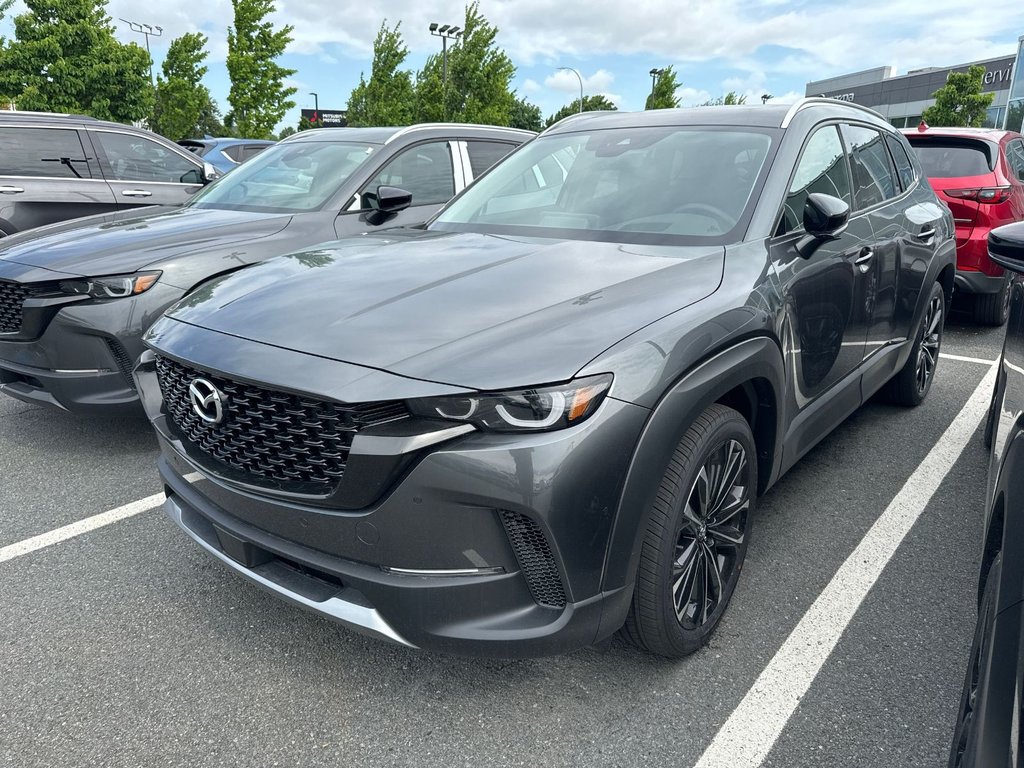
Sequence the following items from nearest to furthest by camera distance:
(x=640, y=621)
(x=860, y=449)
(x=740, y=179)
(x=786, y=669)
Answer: (x=640, y=621) < (x=786, y=669) < (x=740, y=179) < (x=860, y=449)

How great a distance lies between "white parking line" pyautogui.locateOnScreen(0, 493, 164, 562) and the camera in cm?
303

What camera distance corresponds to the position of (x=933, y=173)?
648 cm

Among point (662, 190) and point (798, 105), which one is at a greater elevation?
point (798, 105)

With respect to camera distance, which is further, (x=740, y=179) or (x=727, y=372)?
(x=740, y=179)

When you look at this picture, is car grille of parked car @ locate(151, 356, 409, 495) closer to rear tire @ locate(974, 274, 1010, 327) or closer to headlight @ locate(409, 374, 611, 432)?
headlight @ locate(409, 374, 611, 432)

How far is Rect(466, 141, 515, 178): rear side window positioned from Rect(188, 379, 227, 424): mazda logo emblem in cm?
366

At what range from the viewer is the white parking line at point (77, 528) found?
119 inches

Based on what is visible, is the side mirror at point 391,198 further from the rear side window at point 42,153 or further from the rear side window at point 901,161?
the rear side window at point 42,153

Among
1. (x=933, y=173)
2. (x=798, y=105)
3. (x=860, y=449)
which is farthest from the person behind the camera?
(x=933, y=173)

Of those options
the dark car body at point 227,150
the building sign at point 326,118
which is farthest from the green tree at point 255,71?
the building sign at point 326,118

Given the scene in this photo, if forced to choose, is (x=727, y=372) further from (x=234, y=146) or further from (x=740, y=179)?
(x=234, y=146)

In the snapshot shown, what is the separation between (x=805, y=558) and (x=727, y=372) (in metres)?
1.19

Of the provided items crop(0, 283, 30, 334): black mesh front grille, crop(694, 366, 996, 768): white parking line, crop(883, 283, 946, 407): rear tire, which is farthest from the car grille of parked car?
crop(883, 283, 946, 407): rear tire

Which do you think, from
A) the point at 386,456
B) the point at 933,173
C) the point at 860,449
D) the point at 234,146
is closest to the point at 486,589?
the point at 386,456
